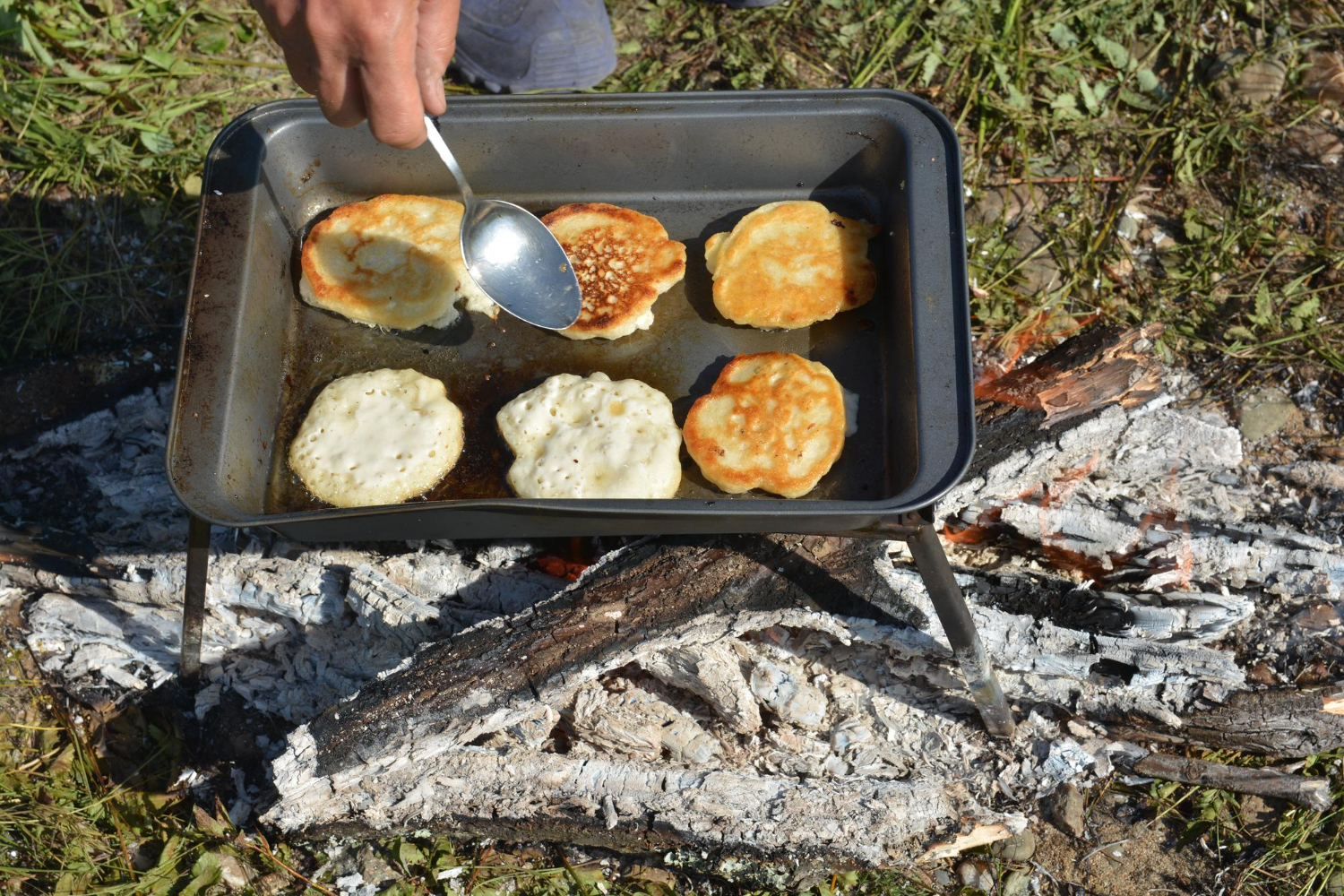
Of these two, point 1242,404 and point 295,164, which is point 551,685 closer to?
point 295,164

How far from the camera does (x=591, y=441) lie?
2.89 meters

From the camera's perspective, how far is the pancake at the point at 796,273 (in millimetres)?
3059

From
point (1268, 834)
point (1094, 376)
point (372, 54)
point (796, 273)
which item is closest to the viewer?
point (372, 54)

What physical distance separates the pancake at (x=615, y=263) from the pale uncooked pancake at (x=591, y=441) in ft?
0.78

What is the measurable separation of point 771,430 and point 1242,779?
204 cm

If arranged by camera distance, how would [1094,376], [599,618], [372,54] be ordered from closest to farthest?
[372,54], [599,618], [1094,376]

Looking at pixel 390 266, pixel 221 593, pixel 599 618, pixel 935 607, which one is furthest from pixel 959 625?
pixel 221 593

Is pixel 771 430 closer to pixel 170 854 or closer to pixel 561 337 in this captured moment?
pixel 561 337

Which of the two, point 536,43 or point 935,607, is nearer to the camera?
point 935,607

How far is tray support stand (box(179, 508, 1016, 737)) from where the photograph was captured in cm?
227

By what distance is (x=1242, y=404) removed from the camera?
3818 mm

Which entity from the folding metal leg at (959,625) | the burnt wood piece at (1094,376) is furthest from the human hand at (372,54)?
the burnt wood piece at (1094,376)

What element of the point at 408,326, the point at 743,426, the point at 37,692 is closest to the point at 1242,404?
the point at 743,426

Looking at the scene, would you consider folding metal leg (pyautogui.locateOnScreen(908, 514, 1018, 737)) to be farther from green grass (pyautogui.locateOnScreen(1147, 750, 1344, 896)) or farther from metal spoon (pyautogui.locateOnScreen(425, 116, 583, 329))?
metal spoon (pyautogui.locateOnScreen(425, 116, 583, 329))
